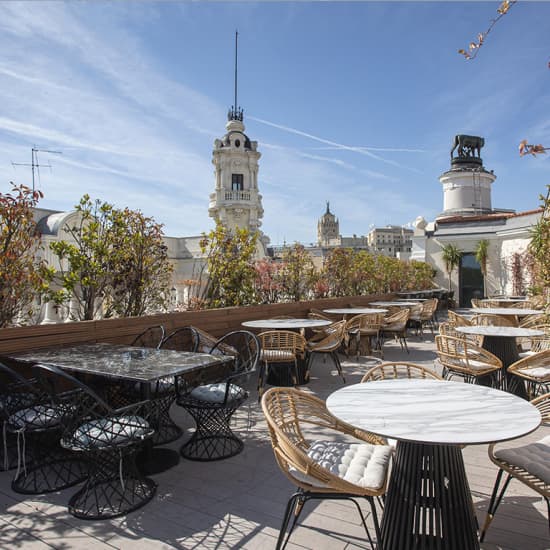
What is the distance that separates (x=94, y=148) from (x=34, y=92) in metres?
2.61

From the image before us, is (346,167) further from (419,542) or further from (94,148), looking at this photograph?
(419,542)

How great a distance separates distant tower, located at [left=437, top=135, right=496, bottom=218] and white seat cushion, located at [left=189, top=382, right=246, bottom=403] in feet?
74.8

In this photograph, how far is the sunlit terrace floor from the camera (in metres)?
1.97

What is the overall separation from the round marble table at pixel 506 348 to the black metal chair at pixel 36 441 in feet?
12.7

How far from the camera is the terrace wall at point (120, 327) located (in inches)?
123

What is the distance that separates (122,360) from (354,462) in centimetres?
177

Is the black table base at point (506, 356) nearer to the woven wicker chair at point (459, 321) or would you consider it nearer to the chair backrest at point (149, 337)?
the woven wicker chair at point (459, 321)

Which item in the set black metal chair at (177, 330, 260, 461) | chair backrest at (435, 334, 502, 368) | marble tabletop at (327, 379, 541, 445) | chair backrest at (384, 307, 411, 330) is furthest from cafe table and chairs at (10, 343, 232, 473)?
chair backrest at (384, 307, 411, 330)

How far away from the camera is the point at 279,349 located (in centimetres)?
468

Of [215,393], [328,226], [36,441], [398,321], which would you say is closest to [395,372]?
[215,393]

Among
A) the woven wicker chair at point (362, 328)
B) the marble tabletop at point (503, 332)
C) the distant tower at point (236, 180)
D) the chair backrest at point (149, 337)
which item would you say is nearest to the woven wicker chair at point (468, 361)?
the marble tabletop at point (503, 332)

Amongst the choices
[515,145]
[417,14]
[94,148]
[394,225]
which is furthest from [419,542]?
[394,225]

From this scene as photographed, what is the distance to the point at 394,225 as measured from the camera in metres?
114

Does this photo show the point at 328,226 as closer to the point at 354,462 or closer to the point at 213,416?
the point at 213,416
